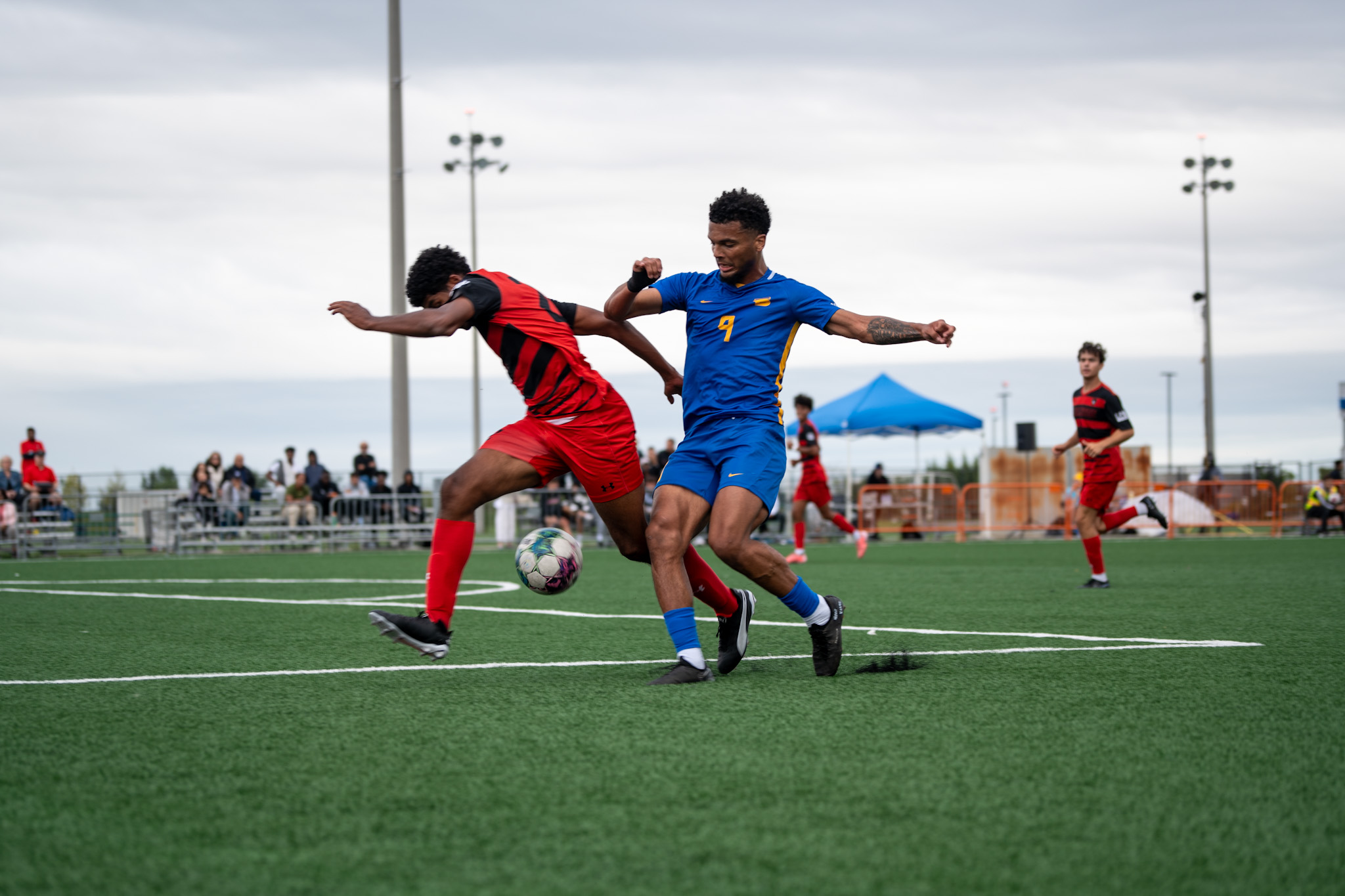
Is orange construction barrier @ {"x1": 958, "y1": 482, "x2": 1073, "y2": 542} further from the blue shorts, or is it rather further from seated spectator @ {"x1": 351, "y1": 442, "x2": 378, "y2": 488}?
the blue shorts

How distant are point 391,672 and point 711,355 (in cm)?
206

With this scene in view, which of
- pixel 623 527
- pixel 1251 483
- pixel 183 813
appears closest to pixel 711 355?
pixel 623 527

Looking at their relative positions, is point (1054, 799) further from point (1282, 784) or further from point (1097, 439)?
point (1097, 439)

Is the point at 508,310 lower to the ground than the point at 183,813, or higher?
higher

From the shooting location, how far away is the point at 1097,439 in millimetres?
11555

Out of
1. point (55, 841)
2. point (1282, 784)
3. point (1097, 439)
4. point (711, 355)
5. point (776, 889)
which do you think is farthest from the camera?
point (1097, 439)

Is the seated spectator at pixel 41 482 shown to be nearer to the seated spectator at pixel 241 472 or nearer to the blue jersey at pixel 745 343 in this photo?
the seated spectator at pixel 241 472

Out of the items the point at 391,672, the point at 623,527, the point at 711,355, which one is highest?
the point at 711,355

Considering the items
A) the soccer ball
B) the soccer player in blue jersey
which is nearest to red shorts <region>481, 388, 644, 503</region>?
the soccer player in blue jersey

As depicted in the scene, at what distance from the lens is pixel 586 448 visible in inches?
224

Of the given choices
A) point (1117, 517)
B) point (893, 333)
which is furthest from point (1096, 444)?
point (893, 333)

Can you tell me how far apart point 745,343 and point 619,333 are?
27.2 inches

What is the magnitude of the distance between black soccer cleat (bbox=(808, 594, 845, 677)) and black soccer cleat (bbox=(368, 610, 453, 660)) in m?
1.62

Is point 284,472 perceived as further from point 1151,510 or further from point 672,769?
point 672,769
